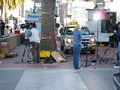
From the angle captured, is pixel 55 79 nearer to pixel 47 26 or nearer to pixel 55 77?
pixel 55 77

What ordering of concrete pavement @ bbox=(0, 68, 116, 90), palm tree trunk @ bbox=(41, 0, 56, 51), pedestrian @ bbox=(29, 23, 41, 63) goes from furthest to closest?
palm tree trunk @ bbox=(41, 0, 56, 51)
pedestrian @ bbox=(29, 23, 41, 63)
concrete pavement @ bbox=(0, 68, 116, 90)

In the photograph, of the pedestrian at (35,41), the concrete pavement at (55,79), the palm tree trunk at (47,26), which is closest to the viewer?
the concrete pavement at (55,79)

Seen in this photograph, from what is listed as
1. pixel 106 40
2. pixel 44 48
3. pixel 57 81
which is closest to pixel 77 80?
pixel 57 81

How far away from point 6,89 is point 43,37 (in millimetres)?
7753

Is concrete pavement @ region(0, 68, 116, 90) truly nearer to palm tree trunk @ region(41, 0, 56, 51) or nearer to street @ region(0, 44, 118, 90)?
street @ region(0, 44, 118, 90)

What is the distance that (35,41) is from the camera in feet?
52.9

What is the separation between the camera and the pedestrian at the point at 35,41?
52.7 ft

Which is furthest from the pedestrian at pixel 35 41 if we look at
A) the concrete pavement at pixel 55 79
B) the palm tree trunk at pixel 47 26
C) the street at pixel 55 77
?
the concrete pavement at pixel 55 79

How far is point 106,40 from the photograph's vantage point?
28.4m

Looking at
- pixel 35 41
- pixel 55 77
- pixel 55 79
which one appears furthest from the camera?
pixel 35 41

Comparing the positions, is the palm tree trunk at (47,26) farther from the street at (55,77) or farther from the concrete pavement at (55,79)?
the concrete pavement at (55,79)

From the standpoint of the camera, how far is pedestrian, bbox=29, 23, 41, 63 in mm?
16062

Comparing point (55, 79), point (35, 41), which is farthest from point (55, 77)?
point (35, 41)

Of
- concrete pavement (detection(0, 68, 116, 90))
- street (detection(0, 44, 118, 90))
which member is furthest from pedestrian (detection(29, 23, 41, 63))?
concrete pavement (detection(0, 68, 116, 90))
